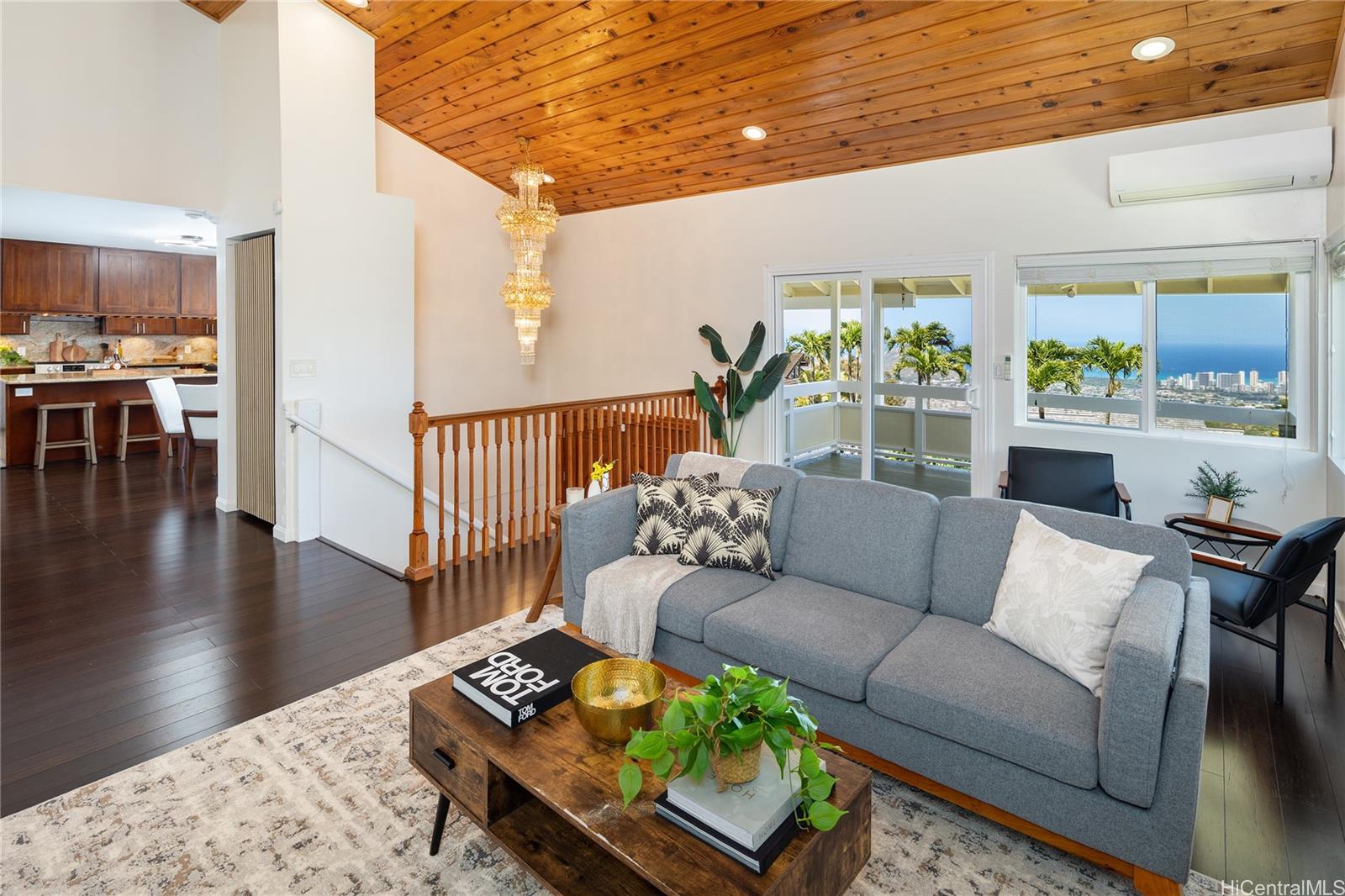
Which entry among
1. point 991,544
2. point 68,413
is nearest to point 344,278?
point 991,544

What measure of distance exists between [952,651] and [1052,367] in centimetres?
349

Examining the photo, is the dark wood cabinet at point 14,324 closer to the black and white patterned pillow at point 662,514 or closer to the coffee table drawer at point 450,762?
the black and white patterned pillow at point 662,514

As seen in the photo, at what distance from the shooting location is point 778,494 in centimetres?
318

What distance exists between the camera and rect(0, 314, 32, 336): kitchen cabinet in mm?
8055

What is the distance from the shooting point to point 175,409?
23.9 feet

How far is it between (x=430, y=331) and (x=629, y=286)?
80.1 inches

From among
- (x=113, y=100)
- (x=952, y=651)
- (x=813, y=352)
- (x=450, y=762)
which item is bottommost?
(x=450, y=762)

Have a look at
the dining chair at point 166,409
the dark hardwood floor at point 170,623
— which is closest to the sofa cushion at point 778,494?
the dark hardwood floor at point 170,623

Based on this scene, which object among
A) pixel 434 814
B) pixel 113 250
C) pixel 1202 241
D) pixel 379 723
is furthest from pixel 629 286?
pixel 113 250

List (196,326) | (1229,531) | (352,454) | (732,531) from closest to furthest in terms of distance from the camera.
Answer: (732,531) → (1229,531) → (352,454) → (196,326)

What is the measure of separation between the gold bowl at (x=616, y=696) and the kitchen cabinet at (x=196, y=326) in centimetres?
1024

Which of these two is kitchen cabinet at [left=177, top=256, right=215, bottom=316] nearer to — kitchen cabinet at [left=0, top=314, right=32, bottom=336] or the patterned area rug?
kitchen cabinet at [left=0, top=314, right=32, bottom=336]

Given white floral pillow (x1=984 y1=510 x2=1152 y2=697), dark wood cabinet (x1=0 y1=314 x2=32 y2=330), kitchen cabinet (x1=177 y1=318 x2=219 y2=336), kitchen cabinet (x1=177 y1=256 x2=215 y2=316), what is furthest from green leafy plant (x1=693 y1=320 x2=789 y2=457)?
dark wood cabinet (x1=0 y1=314 x2=32 y2=330)

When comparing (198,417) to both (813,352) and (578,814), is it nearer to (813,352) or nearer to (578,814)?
(813,352)
